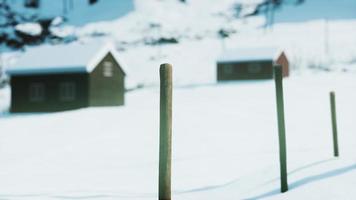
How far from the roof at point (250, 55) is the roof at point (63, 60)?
19.4 m

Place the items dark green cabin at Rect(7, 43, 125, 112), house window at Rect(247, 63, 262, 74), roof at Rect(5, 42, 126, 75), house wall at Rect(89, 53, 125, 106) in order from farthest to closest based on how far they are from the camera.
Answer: house window at Rect(247, 63, 262, 74) < house wall at Rect(89, 53, 125, 106) < dark green cabin at Rect(7, 43, 125, 112) < roof at Rect(5, 42, 126, 75)

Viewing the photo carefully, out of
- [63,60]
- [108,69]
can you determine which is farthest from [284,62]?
[63,60]

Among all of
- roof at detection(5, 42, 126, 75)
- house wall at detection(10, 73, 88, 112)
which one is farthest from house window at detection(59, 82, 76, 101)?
roof at detection(5, 42, 126, 75)

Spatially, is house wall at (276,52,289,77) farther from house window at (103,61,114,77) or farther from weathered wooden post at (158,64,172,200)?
weathered wooden post at (158,64,172,200)

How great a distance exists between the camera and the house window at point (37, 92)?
1189 inches

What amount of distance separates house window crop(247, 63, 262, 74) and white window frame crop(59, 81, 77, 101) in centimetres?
2336

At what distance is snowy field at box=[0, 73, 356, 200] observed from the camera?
7.56 metres

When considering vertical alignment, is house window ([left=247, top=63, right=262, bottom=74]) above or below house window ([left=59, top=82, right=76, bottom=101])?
above

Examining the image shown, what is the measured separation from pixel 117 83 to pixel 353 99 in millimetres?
16414

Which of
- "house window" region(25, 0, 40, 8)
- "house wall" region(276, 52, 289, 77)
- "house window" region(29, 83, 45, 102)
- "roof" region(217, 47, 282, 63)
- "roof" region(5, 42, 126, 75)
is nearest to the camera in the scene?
"roof" region(5, 42, 126, 75)

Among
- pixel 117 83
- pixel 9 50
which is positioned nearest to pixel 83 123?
pixel 117 83

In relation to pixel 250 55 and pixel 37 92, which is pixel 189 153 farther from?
pixel 250 55

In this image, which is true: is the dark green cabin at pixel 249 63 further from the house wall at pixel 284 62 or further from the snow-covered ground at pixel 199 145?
the snow-covered ground at pixel 199 145

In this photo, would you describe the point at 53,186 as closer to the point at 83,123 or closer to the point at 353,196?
the point at 353,196
